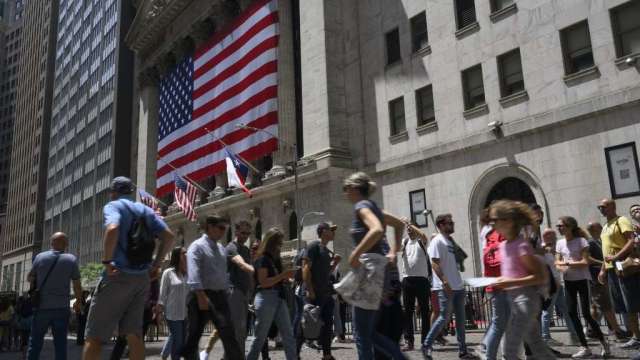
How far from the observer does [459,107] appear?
21672 mm

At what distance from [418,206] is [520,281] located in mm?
18078

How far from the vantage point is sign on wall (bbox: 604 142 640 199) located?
16.1 meters

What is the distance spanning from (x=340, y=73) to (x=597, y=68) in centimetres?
1288

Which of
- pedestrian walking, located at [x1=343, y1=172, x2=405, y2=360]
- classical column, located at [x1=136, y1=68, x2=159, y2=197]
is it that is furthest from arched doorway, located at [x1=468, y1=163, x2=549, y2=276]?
classical column, located at [x1=136, y1=68, x2=159, y2=197]

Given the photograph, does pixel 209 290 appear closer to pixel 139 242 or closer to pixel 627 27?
pixel 139 242

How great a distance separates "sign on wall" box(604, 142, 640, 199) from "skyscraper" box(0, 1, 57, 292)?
314ft

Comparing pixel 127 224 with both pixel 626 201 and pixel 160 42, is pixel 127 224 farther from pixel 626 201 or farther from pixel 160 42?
pixel 160 42

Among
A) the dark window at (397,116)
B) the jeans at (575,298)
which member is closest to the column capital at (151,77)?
the dark window at (397,116)

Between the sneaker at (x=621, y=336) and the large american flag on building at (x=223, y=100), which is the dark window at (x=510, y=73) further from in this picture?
the large american flag on building at (x=223, y=100)

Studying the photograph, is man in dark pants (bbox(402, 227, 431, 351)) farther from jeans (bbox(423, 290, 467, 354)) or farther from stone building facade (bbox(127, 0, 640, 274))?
stone building facade (bbox(127, 0, 640, 274))

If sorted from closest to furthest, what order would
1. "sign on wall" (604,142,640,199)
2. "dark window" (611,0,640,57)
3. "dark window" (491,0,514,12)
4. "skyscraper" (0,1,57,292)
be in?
"sign on wall" (604,142,640,199)
"dark window" (611,0,640,57)
"dark window" (491,0,514,12)
"skyscraper" (0,1,57,292)

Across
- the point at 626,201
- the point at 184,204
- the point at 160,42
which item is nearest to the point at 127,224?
the point at 626,201

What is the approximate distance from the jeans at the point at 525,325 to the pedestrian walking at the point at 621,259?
417 centimetres

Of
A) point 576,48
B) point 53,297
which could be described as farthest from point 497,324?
point 576,48
